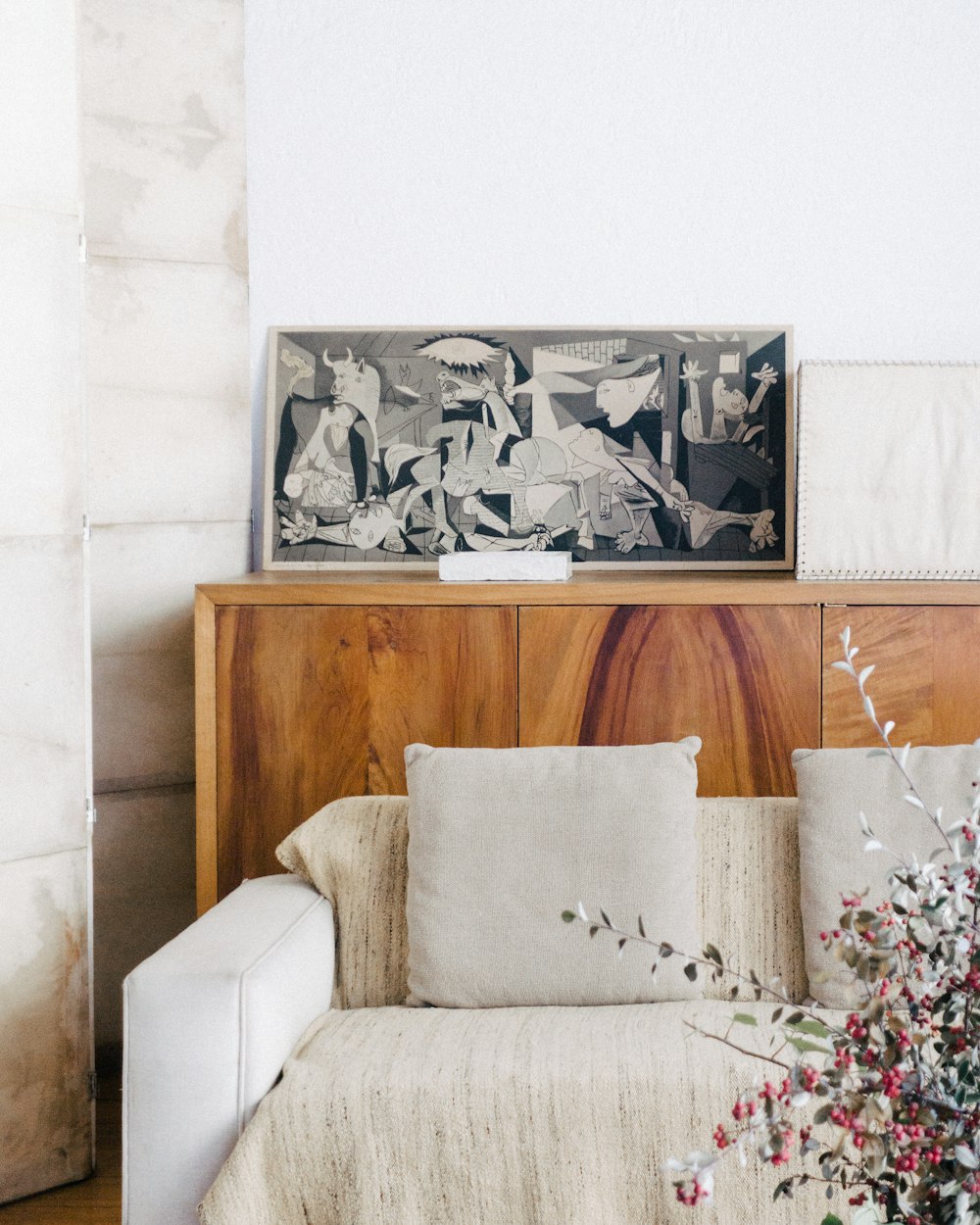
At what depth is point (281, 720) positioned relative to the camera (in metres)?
2.39

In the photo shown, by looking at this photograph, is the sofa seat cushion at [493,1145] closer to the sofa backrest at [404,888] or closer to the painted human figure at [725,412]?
the sofa backrest at [404,888]

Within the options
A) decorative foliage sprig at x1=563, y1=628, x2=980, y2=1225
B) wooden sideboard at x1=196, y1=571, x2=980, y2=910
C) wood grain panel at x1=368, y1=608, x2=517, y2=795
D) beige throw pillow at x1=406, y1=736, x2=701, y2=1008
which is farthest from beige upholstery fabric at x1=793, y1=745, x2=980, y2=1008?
decorative foliage sprig at x1=563, y1=628, x2=980, y2=1225

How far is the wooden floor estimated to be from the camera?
212cm

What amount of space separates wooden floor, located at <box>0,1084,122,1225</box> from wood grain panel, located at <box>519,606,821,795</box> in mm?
1251

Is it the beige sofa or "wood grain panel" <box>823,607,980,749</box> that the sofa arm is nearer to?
the beige sofa

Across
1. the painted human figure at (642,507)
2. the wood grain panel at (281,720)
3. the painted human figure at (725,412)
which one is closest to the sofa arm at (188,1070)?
the wood grain panel at (281,720)

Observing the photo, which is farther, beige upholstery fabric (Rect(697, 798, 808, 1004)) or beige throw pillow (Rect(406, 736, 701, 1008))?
beige upholstery fabric (Rect(697, 798, 808, 1004))

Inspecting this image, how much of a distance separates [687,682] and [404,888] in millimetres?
741

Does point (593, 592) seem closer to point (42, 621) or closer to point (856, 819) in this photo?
point (856, 819)

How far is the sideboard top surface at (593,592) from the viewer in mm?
2281

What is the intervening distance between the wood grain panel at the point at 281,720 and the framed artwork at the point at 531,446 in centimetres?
46

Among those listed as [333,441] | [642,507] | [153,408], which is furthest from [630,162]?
[153,408]

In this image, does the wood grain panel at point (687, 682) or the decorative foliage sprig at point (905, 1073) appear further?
the wood grain panel at point (687, 682)

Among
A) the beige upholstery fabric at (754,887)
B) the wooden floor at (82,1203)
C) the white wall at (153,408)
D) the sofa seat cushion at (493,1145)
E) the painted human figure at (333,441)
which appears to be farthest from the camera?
the painted human figure at (333,441)
